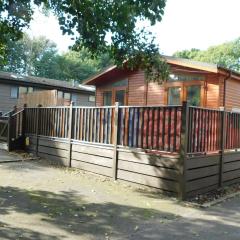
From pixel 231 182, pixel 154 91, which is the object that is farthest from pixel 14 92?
pixel 231 182

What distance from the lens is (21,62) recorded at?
197ft

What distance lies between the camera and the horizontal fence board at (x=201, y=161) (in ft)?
26.5

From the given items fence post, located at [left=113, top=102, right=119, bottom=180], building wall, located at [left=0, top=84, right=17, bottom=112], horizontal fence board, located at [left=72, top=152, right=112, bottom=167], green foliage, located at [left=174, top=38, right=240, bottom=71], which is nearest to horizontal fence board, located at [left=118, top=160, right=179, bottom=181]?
fence post, located at [left=113, top=102, right=119, bottom=180]

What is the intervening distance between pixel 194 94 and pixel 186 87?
1.50 ft

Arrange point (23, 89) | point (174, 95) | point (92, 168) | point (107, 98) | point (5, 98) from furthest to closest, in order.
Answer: point (23, 89) < point (5, 98) < point (107, 98) < point (174, 95) < point (92, 168)

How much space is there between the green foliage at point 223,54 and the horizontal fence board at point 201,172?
5397 cm

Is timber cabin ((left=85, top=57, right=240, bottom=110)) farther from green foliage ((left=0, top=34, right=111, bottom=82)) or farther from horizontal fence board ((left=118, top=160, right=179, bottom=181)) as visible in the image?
green foliage ((left=0, top=34, right=111, bottom=82))

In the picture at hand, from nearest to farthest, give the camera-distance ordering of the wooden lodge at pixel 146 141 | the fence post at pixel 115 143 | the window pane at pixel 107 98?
the wooden lodge at pixel 146 141 < the fence post at pixel 115 143 < the window pane at pixel 107 98

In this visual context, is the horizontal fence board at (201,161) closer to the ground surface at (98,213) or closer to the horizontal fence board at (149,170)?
the horizontal fence board at (149,170)

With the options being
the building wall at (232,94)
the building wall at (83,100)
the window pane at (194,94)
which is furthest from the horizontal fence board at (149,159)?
the building wall at (83,100)

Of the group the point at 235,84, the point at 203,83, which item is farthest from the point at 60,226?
the point at 235,84

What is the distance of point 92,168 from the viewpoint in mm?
10250

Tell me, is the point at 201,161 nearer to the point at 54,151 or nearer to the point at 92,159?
the point at 92,159

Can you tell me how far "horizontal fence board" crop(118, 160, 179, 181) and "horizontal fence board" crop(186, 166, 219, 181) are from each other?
290mm
